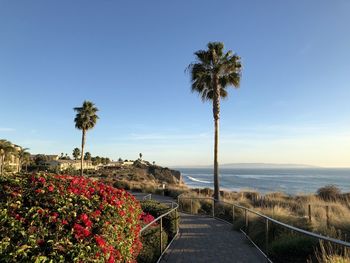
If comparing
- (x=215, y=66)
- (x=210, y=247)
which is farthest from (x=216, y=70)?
(x=210, y=247)

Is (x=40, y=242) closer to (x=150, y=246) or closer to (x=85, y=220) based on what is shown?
(x=85, y=220)

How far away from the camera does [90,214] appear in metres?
4.10

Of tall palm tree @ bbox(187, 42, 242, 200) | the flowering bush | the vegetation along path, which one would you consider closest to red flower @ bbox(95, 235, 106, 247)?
the flowering bush

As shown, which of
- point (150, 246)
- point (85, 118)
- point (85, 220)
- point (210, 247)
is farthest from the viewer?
point (85, 118)

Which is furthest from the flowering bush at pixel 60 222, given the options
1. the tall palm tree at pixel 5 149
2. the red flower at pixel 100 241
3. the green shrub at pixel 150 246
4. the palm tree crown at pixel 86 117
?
the tall palm tree at pixel 5 149

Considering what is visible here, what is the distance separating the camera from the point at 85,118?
45.3 m

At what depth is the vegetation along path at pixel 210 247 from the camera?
7.85m

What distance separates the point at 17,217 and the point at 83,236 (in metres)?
0.74

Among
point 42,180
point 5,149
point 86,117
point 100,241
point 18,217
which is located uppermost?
point 86,117

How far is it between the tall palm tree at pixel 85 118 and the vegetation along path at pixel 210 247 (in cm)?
3545

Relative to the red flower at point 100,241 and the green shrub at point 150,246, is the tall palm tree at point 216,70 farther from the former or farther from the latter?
the red flower at point 100,241

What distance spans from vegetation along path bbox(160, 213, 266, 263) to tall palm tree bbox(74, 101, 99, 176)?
3545cm

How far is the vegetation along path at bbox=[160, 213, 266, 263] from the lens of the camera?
7847mm

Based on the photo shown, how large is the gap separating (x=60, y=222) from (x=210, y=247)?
6.41m
